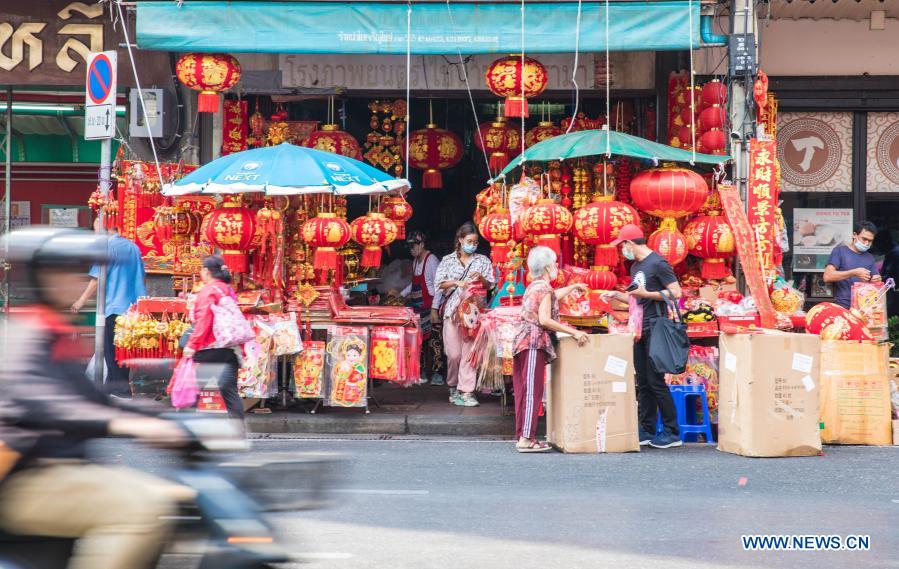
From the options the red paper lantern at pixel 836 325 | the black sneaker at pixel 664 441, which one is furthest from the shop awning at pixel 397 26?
the black sneaker at pixel 664 441

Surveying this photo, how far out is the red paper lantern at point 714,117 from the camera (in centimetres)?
1263

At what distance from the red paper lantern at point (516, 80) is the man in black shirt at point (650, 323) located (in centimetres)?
223

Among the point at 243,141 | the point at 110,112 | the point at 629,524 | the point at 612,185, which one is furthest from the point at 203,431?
the point at 243,141

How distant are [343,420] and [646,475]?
138 inches

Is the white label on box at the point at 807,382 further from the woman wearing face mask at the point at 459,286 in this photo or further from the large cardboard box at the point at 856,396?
the woman wearing face mask at the point at 459,286

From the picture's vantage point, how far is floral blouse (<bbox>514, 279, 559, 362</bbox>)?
32.9 ft

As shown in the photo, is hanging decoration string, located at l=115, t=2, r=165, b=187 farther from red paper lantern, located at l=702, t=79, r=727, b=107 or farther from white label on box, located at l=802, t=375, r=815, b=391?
white label on box, located at l=802, t=375, r=815, b=391

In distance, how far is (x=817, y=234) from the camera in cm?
1450

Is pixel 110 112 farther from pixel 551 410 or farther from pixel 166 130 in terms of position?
pixel 551 410

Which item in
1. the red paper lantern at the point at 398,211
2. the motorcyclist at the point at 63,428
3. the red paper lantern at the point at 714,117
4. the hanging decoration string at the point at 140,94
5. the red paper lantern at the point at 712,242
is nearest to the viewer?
the motorcyclist at the point at 63,428

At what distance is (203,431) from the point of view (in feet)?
14.1

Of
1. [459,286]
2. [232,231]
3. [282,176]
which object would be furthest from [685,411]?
[232,231]

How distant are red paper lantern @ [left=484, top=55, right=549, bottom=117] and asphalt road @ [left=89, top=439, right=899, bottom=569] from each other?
144 inches

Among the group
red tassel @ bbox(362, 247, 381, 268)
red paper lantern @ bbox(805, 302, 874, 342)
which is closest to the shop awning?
red tassel @ bbox(362, 247, 381, 268)
